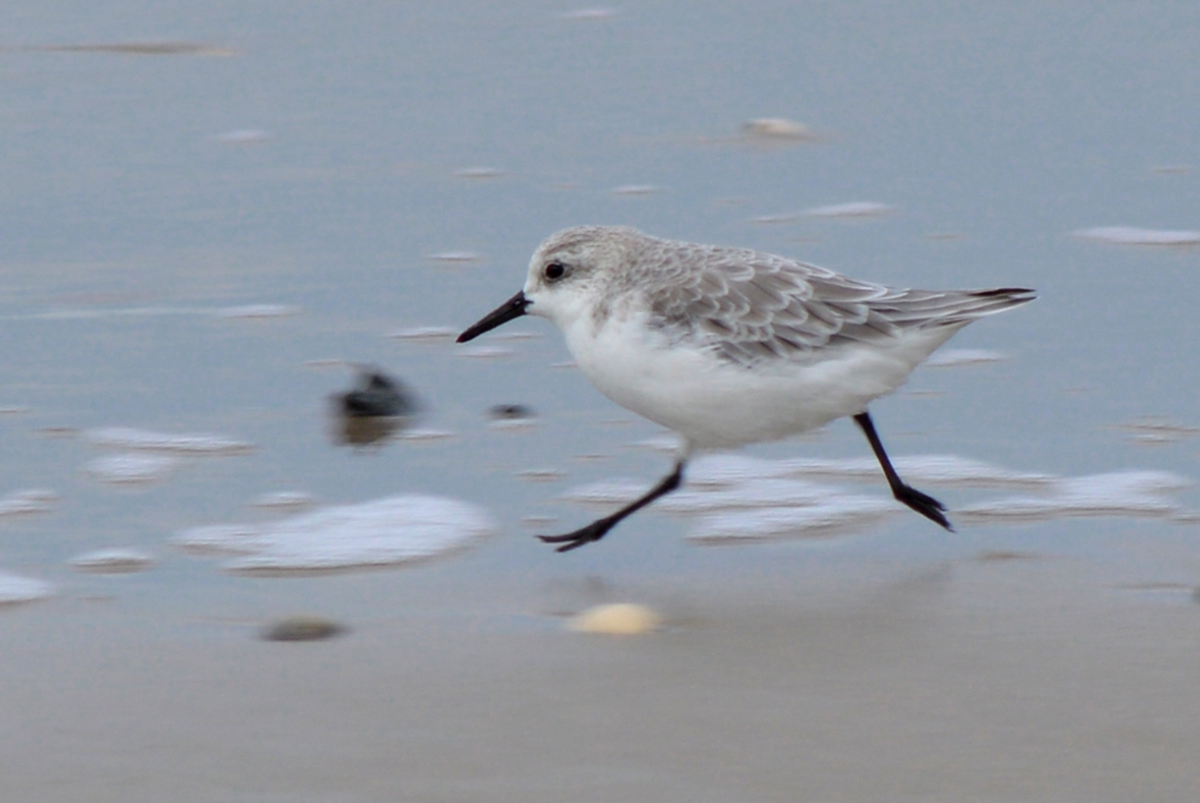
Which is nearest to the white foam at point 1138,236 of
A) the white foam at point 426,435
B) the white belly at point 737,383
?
the white belly at point 737,383

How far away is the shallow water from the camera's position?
9.81 feet

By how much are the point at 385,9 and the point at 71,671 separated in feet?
16.7

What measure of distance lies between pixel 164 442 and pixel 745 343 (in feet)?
4.80

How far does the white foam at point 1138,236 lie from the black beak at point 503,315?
6.67 ft

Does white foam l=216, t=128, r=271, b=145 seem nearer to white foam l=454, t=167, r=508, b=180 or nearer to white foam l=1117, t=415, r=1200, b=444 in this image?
white foam l=454, t=167, r=508, b=180

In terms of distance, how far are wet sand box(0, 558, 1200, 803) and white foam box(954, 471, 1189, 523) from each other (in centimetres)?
32

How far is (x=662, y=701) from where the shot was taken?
3.13 meters

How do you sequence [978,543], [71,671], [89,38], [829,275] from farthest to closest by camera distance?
1. [89,38]
2. [829,275]
3. [978,543]
4. [71,671]

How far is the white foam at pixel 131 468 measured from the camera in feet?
14.1

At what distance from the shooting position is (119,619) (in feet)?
11.5

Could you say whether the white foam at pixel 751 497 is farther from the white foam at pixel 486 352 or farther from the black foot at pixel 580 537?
the white foam at pixel 486 352

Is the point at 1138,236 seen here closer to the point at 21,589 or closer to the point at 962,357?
the point at 962,357

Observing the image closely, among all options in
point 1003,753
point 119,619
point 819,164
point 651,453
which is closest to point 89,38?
point 819,164

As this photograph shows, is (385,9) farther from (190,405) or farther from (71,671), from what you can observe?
(71,671)
